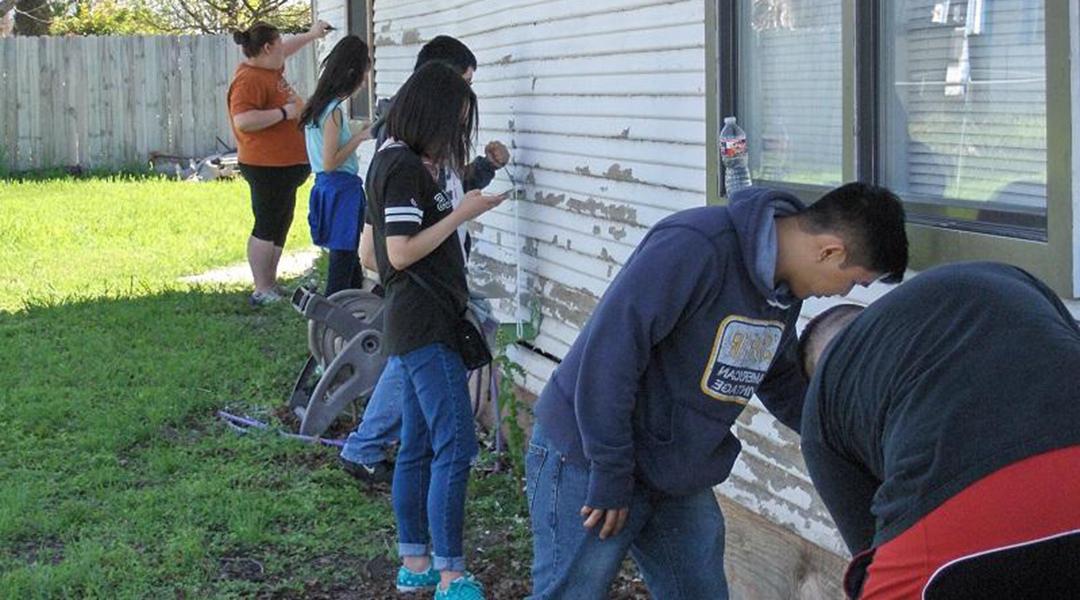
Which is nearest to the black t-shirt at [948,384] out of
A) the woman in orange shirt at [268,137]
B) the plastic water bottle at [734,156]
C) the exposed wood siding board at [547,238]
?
the plastic water bottle at [734,156]

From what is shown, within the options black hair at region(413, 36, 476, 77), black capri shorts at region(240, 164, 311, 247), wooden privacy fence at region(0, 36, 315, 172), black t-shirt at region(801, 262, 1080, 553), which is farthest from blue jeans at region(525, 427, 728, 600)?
wooden privacy fence at region(0, 36, 315, 172)

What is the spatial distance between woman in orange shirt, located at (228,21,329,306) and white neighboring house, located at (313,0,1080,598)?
288 centimetres

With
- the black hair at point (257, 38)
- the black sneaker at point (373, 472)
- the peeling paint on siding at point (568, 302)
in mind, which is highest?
the black hair at point (257, 38)

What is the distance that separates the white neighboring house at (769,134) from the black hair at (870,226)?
0.52 m

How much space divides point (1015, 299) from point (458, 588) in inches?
128

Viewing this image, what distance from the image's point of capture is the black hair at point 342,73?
816 cm

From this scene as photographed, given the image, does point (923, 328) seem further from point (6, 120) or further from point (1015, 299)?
point (6, 120)

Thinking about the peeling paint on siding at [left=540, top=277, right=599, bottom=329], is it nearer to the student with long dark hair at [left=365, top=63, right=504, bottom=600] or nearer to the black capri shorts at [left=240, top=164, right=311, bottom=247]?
the student with long dark hair at [left=365, top=63, right=504, bottom=600]

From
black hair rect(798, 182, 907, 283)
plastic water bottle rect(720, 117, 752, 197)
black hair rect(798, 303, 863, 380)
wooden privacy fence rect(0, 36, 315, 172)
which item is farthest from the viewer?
wooden privacy fence rect(0, 36, 315, 172)

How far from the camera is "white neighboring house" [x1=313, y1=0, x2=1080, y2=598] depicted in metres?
3.66

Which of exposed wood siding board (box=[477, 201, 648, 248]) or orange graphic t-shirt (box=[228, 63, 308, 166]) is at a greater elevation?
orange graphic t-shirt (box=[228, 63, 308, 166])

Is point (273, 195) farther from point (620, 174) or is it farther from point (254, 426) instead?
point (620, 174)

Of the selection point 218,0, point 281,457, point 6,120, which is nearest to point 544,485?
point 281,457

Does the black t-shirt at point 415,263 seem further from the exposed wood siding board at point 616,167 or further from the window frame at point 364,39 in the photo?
the window frame at point 364,39
